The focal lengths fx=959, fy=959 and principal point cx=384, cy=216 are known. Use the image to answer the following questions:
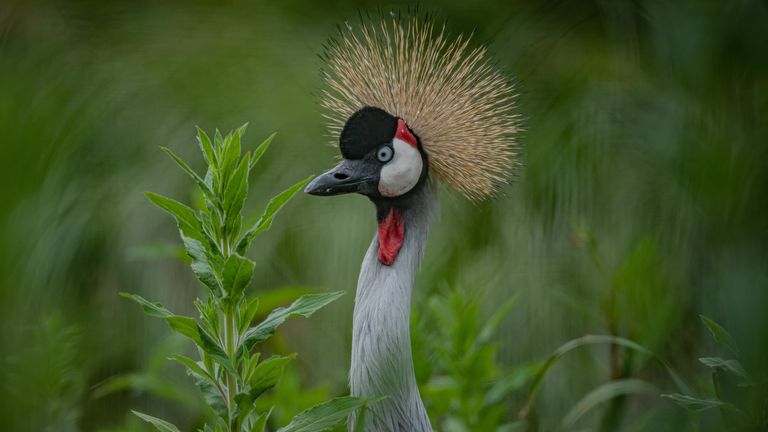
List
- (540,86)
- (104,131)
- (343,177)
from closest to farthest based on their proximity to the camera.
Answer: (343,177), (540,86), (104,131)

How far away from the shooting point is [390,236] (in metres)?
1.24

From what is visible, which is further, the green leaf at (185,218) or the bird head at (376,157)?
the bird head at (376,157)

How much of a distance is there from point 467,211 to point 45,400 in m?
1.07

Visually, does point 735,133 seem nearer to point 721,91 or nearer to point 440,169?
point 721,91

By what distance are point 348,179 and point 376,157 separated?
53mm

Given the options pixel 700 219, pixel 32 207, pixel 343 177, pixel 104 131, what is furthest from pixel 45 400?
pixel 104 131

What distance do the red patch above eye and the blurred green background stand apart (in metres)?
0.24

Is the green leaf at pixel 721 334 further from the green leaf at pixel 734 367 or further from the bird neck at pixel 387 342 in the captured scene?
the bird neck at pixel 387 342

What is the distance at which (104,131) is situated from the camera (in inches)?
99.6

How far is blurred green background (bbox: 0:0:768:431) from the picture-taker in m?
1.25

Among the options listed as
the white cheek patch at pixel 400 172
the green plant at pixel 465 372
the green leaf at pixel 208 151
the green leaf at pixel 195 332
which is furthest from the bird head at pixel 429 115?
the green leaf at pixel 195 332

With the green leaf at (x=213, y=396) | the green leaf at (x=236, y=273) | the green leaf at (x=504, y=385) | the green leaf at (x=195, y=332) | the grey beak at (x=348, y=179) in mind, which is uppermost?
the grey beak at (x=348, y=179)

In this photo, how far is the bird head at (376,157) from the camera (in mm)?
1205

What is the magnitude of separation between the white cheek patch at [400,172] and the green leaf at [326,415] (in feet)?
1.34
